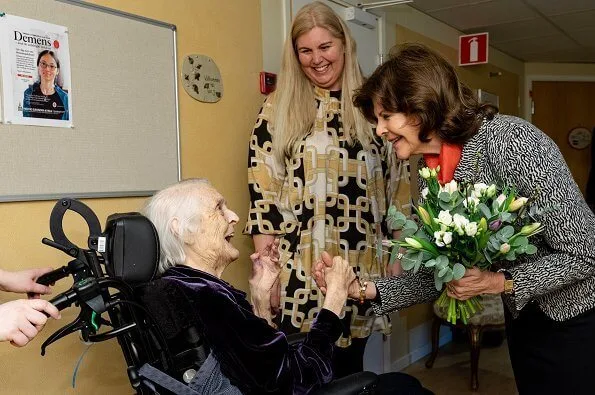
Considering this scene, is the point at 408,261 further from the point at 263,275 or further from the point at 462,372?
the point at 462,372

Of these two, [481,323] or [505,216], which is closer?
[505,216]

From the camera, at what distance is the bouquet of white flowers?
1283 millimetres

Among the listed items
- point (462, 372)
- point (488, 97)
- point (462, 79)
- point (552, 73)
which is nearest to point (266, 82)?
point (462, 79)

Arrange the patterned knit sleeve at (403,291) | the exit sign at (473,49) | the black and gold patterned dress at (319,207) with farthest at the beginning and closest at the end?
the exit sign at (473,49), the black and gold patterned dress at (319,207), the patterned knit sleeve at (403,291)

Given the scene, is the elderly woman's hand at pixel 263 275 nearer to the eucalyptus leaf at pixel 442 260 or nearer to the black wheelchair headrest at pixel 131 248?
the black wheelchair headrest at pixel 131 248

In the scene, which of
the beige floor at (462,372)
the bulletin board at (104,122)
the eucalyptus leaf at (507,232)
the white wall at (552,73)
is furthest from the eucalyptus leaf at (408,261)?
the white wall at (552,73)

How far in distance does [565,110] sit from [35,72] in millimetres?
5891

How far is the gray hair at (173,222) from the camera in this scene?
1.55 metres

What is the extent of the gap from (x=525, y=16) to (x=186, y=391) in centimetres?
395

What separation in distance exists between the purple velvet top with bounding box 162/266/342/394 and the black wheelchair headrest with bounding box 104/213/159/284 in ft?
0.29

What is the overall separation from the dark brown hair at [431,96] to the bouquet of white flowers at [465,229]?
0.17m

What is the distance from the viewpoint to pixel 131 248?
1.30 meters

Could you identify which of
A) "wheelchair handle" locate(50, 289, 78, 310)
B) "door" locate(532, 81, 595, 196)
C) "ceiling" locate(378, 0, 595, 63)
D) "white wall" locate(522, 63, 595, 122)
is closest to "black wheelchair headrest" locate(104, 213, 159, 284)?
"wheelchair handle" locate(50, 289, 78, 310)

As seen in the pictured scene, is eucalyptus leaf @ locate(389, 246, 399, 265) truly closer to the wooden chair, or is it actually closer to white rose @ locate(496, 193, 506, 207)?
white rose @ locate(496, 193, 506, 207)
